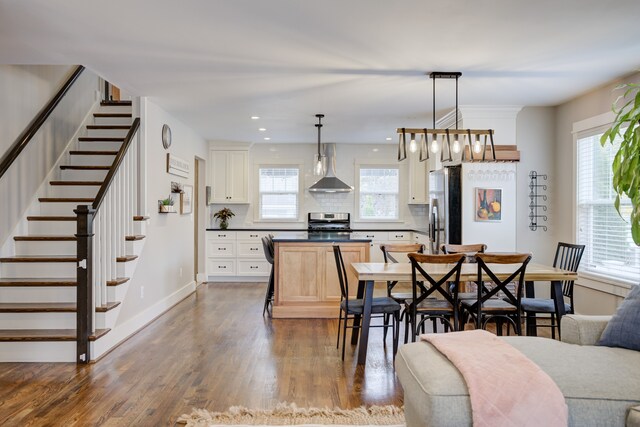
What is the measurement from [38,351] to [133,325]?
39.9 inches

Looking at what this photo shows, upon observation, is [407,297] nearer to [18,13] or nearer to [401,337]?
[401,337]

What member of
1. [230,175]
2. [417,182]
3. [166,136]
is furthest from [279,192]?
[166,136]

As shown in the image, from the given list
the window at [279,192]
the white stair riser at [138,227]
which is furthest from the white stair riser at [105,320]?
the window at [279,192]

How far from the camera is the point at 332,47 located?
352cm

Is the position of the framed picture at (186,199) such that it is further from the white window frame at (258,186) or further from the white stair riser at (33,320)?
the white stair riser at (33,320)

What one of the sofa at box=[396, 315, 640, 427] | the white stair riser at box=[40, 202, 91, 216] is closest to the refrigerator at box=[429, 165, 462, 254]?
the sofa at box=[396, 315, 640, 427]

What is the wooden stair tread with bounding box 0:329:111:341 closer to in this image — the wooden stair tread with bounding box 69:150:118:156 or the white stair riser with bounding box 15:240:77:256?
the white stair riser with bounding box 15:240:77:256

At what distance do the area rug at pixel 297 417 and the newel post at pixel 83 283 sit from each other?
146cm

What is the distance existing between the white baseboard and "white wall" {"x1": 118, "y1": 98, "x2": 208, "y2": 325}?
0.08 feet

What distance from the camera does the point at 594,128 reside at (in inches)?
189

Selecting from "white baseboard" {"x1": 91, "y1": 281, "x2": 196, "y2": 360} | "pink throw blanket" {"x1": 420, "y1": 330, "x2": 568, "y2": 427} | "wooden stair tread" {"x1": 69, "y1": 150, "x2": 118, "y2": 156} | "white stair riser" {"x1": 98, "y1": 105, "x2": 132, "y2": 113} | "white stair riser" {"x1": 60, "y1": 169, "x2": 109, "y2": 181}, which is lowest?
"white baseboard" {"x1": 91, "y1": 281, "x2": 196, "y2": 360}

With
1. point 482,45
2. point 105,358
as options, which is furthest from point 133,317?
point 482,45

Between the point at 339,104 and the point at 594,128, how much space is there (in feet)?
9.04

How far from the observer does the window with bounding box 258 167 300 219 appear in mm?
8609
